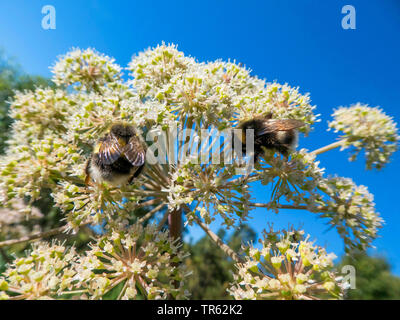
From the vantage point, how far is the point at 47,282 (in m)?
2.94

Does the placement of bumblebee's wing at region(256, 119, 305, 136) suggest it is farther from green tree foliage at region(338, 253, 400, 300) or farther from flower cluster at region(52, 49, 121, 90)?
green tree foliage at region(338, 253, 400, 300)

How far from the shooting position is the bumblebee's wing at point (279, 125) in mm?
3037

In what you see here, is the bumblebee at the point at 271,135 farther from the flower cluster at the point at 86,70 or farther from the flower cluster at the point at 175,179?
the flower cluster at the point at 86,70

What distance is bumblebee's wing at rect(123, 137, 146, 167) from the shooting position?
9.32ft

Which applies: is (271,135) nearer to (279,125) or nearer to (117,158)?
(279,125)

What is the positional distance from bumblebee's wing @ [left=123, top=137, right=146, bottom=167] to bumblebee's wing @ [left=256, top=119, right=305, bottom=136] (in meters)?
1.46

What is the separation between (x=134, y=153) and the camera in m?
2.93

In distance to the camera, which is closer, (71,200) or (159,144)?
(71,200)

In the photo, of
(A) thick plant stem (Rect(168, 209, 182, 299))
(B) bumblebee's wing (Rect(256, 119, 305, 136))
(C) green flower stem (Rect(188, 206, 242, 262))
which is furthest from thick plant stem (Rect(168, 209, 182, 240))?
(B) bumblebee's wing (Rect(256, 119, 305, 136))

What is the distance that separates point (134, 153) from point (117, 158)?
20 centimetres

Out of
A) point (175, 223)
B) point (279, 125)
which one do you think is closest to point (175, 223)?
point (175, 223)

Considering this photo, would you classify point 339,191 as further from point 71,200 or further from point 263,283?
point 71,200
